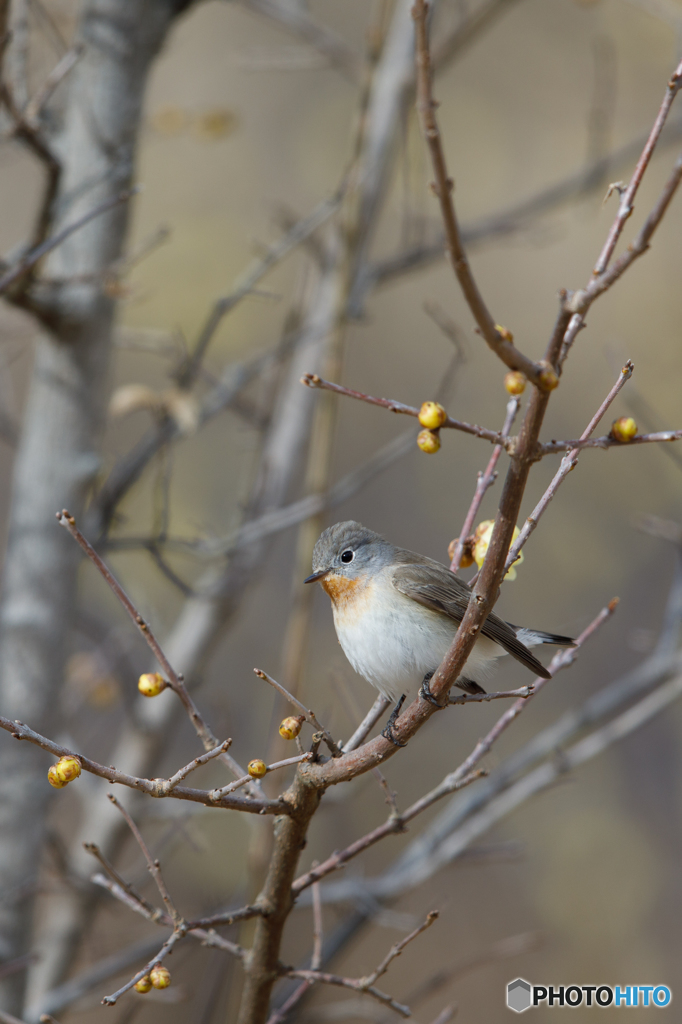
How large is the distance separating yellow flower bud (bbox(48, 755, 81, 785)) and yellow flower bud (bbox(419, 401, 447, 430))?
63 cm

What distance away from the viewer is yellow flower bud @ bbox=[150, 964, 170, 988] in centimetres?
126

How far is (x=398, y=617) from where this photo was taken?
199 centimetres

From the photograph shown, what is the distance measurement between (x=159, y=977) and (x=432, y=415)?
3.25 ft

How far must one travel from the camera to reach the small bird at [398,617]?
1857 millimetres

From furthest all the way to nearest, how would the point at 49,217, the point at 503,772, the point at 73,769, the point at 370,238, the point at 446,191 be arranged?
the point at 370,238
the point at 503,772
the point at 49,217
the point at 73,769
the point at 446,191

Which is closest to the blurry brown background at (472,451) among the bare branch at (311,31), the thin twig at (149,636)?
the bare branch at (311,31)

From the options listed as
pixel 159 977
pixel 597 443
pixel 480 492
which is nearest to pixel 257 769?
pixel 159 977

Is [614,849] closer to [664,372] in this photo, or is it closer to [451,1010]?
[664,372]

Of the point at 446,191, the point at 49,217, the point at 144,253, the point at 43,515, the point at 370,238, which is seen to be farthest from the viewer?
the point at 370,238

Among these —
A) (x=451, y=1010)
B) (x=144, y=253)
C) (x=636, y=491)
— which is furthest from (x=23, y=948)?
(x=636, y=491)

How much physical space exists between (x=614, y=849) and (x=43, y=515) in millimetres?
4736

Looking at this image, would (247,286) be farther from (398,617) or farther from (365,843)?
(365,843)

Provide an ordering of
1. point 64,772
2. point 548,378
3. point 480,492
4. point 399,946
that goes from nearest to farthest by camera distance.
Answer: point 548,378 < point 64,772 < point 399,946 < point 480,492

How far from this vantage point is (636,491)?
19.5 ft
